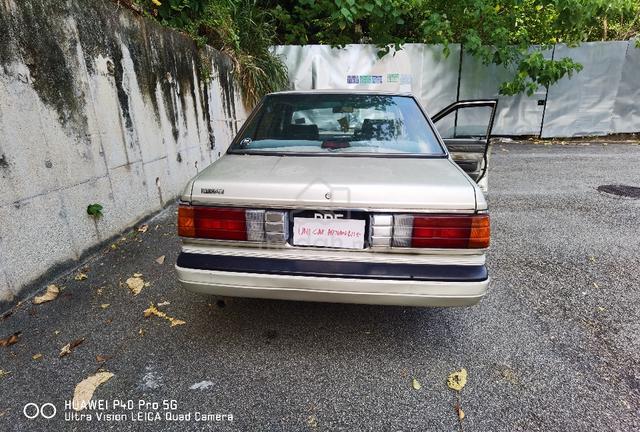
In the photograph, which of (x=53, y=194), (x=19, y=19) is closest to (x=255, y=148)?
(x=53, y=194)

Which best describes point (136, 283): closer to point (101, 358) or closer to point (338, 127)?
point (101, 358)

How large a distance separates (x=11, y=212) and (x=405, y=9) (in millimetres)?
7581

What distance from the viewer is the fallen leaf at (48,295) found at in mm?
2511

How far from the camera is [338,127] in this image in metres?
2.58

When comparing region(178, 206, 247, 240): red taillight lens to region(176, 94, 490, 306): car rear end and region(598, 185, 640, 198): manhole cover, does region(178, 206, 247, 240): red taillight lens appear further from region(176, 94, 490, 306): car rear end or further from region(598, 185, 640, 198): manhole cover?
region(598, 185, 640, 198): manhole cover

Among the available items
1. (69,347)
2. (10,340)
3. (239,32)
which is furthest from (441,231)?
(239,32)

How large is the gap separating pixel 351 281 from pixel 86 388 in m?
1.41

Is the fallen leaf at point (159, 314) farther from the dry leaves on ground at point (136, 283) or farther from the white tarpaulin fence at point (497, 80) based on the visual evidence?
the white tarpaulin fence at point (497, 80)

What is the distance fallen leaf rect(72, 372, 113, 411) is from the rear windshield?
148 cm

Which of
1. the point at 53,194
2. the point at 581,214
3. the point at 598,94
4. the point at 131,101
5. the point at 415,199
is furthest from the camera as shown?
the point at 598,94

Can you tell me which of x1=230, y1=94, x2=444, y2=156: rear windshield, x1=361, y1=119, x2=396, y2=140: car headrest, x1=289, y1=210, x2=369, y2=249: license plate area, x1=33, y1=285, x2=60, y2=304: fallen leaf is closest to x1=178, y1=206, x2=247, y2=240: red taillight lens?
x1=289, y1=210, x2=369, y2=249: license plate area

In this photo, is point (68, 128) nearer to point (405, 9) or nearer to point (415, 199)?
point (415, 199)

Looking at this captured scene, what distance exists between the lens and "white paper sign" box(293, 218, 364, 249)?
1.77m

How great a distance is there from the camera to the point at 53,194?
2.68 m
